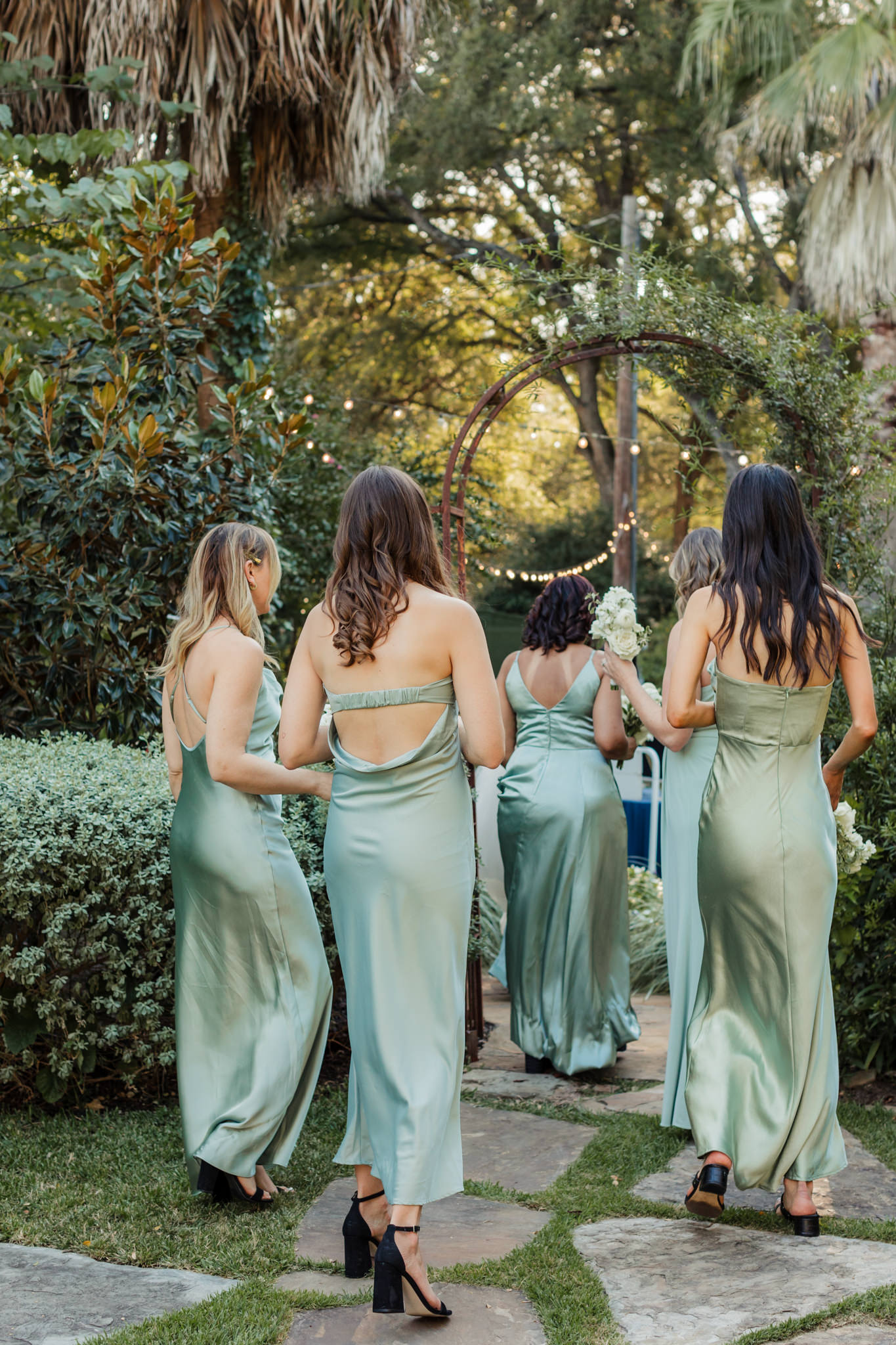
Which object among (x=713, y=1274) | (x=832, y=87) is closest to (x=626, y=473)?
(x=832, y=87)

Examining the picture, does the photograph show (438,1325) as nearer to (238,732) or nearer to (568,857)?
(238,732)

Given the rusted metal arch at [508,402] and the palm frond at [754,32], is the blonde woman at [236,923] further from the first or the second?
the palm frond at [754,32]

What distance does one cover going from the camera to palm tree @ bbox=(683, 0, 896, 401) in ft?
35.6

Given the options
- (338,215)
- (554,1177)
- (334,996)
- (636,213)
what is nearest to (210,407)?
(334,996)

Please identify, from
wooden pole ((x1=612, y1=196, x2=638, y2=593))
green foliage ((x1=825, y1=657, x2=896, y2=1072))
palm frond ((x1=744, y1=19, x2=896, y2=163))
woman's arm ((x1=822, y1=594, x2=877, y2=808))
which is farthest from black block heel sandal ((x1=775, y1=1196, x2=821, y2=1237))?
palm frond ((x1=744, y1=19, x2=896, y2=163))

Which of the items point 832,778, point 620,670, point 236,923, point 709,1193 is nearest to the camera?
point 709,1193

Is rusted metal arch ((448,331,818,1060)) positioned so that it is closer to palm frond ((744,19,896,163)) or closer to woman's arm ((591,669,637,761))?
woman's arm ((591,669,637,761))

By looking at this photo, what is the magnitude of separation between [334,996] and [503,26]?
1640 centimetres

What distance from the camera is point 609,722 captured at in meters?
5.24

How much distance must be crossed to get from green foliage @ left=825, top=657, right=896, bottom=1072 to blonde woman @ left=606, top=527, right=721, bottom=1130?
26.9 inches

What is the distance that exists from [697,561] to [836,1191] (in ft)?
7.02

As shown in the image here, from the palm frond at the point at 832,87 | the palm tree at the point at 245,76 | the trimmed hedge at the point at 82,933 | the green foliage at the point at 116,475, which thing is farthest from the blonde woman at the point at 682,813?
the palm frond at the point at 832,87

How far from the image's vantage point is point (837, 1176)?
12.7ft

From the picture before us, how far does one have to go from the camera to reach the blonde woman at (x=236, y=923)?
11.4 feet
